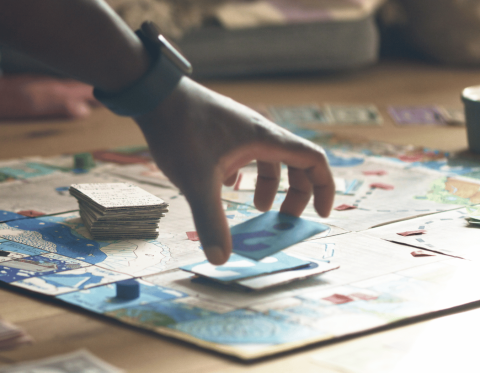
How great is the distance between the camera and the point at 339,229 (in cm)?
122

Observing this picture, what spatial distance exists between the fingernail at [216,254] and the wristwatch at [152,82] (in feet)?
0.63

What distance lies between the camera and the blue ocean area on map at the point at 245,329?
78cm

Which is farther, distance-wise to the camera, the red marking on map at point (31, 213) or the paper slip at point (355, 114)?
the paper slip at point (355, 114)

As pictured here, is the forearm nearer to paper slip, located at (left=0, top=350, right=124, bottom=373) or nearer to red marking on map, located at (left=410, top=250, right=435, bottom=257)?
paper slip, located at (left=0, top=350, right=124, bottom=373)

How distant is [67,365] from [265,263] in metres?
0.36

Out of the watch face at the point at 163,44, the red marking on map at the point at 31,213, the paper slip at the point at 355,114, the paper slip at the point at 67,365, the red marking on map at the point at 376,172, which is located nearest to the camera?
the paper slip at the point at 67,365

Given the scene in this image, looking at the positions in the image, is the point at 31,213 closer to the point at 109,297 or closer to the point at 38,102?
the point at 109,297

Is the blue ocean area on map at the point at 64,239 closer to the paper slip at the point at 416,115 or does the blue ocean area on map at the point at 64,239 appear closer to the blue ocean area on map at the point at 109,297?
the blue ocean area on map at the point at 109,297

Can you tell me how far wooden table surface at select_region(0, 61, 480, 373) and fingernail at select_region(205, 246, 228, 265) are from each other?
114 mm

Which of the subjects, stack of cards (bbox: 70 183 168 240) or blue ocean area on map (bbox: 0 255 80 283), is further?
stack of cards (bbox: 70 183 168 240)

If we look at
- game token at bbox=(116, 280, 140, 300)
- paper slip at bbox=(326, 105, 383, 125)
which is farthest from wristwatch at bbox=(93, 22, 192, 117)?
paper slip at bbox=(326, 105, 383, 125)

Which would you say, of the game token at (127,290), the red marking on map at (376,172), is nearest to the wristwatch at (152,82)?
the game token at (127,290)

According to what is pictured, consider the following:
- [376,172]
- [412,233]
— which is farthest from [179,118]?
[376,172]

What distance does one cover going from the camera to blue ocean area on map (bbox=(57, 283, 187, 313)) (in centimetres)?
88
